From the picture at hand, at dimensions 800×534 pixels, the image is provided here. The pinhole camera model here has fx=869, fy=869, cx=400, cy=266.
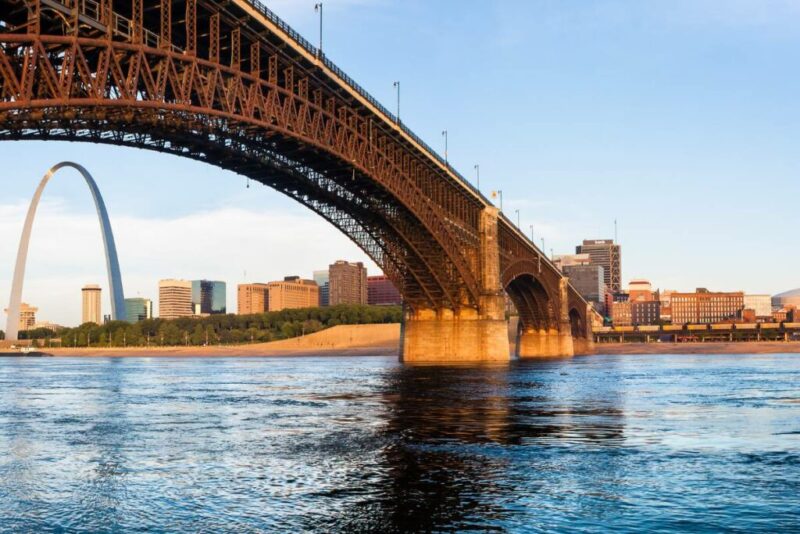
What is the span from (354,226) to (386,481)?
74460 millimetres

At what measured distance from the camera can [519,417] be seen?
115 feet

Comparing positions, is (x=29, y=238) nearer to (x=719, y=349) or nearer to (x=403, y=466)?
(x=719, y=349)

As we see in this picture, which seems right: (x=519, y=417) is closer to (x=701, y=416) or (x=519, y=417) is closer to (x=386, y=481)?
(x=701, y=416)

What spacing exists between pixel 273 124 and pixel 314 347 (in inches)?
5252

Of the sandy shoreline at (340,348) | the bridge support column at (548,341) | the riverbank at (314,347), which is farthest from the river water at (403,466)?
the sandy shoreline at (340,348)

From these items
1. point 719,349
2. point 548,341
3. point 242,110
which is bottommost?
point 719,349

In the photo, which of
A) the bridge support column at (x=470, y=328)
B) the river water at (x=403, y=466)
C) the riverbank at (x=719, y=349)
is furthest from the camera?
the riverbank at (x=719, y=349)

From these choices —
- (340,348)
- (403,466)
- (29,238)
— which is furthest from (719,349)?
(403,466)

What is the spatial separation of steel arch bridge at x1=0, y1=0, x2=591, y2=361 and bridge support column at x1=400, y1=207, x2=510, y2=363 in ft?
0.62

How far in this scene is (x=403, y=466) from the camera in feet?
71.3

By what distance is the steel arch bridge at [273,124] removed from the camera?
41594 millimetres

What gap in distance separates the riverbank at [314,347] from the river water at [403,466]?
140514 millimetres

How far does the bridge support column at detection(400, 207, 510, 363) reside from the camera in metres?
108

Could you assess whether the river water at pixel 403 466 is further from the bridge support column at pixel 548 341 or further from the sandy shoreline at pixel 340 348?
the sandy shoreline at pixel 340 348
